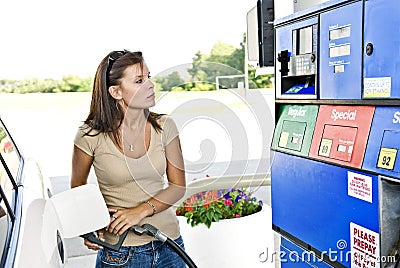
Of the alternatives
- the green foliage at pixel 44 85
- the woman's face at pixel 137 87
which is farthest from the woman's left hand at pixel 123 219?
the green foliage at pixel 44 85

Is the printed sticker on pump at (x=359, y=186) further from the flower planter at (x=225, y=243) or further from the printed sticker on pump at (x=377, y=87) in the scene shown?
the flower planter at (x=225, y=243)

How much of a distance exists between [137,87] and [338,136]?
78 centimetres

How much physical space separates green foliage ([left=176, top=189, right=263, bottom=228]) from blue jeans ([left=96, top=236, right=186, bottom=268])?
0.93 m

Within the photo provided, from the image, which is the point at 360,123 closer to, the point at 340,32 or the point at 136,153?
the point at 340,32

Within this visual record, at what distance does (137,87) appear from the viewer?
2066 mm

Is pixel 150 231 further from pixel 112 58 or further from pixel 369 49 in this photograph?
pixel 369 49

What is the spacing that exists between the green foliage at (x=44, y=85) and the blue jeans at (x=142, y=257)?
298cm

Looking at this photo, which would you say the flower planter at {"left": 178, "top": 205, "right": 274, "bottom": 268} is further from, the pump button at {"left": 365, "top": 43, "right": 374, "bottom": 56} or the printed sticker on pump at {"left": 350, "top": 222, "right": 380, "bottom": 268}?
the pump button at {"left": 365, "top": 43, "right": 374, "bottom": 56}

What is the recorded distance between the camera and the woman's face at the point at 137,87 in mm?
2018

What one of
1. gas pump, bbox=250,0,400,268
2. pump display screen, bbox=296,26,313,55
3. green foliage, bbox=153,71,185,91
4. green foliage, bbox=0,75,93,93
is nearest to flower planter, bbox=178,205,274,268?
gas pump, bbox=250,0,400,268

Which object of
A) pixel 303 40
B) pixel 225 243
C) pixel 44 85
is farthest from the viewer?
pixel 44 85

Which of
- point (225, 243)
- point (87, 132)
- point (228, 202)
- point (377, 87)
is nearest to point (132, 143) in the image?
point (87, 132)

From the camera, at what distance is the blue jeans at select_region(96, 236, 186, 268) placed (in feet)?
6.81

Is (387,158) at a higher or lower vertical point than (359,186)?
higher
